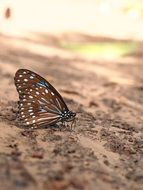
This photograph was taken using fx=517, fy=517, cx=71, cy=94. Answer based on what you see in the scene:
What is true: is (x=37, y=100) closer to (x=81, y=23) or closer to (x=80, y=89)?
(x=80, y=89)

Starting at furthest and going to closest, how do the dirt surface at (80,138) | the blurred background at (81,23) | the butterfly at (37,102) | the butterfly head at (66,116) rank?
the blurred background at (81,23) < the butterfly head at (66,116) < the butterfly at (37,102) < the dirt surface at (80,138)

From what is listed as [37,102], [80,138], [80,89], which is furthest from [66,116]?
[80,89]

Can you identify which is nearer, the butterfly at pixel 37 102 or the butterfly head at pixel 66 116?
the butterfly at pixel 37 102

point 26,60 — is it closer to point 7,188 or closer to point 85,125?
point 85,125

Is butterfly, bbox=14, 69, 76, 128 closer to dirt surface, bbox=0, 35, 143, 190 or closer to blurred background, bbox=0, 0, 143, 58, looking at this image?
dirt surface, bbox=0, 35, 143, 190

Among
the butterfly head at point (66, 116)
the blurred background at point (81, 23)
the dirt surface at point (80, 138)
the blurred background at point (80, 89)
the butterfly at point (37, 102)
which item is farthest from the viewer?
the blurred background at point (81, 23)

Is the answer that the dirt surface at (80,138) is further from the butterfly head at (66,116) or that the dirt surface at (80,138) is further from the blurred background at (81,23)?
the blurred background at (81,23)

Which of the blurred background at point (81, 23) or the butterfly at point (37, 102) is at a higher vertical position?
the blurred background at point (81, 23)

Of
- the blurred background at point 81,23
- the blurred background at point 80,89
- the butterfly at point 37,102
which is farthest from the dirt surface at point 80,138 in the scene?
the blurred background at point 81,23
